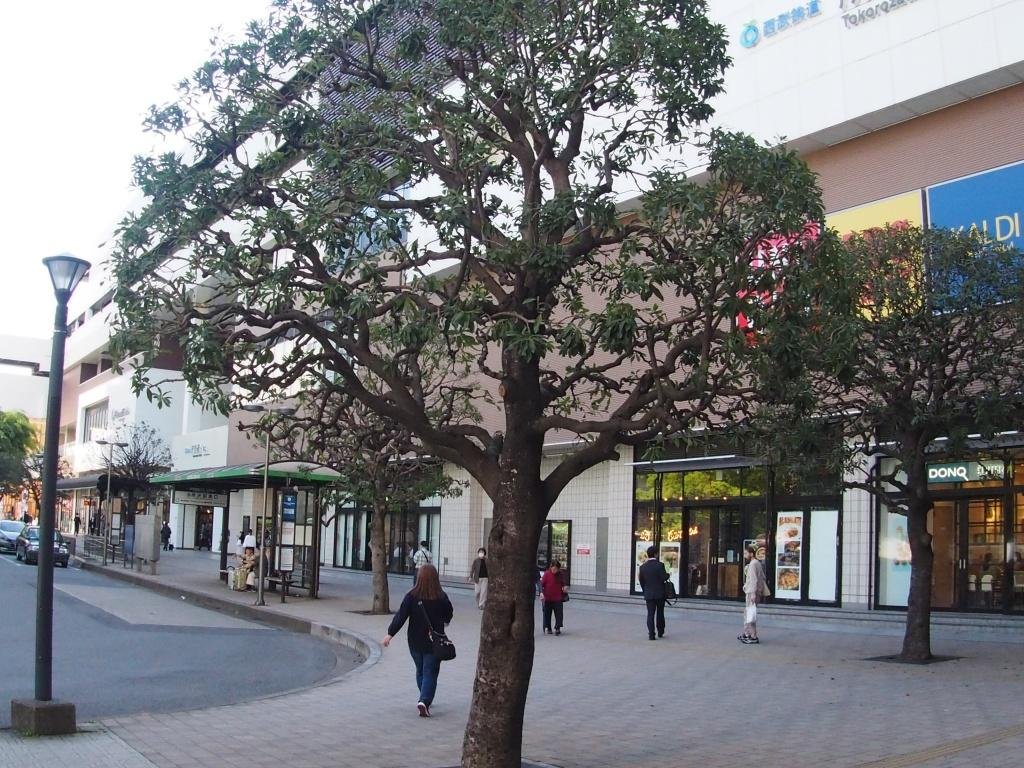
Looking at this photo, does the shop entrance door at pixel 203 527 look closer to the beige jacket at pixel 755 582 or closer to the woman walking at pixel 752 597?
the woman walking at pixel 752 597

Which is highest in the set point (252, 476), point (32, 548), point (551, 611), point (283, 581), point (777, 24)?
point (777, 24)

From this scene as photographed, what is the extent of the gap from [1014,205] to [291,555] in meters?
18.6

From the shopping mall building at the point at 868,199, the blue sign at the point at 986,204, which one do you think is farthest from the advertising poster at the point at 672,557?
the blue sign at the point at 986,204

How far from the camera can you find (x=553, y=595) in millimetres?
20016

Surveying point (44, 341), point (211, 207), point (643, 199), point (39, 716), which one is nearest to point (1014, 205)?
point (643, 199)

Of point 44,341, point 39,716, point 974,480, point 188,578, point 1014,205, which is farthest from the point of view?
point 44,341

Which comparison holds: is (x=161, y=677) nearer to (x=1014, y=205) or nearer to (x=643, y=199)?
(x=643, y=199)

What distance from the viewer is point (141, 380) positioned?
8.70m

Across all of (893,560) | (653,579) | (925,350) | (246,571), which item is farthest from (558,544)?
(925,350)

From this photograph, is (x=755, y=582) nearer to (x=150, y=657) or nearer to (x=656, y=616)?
(x=656, y=616)

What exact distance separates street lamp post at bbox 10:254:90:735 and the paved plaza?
0.27 m

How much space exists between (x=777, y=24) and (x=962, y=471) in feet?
33.8

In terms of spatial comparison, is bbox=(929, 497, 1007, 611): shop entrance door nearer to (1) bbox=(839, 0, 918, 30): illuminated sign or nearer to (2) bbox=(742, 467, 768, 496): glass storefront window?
(2) bbox=(742, 467, 768, 496): glass storefront window

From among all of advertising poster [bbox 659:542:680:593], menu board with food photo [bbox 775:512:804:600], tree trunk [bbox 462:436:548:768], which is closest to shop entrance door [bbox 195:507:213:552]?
advertising poster [bbox 659:542:680:593]
